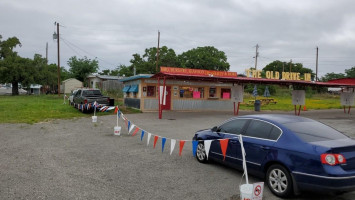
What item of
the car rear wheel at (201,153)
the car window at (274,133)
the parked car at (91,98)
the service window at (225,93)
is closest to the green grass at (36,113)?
the parked car at (91,98)

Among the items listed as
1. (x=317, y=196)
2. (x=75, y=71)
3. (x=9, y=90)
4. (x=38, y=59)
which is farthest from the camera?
(x=9, y=90)

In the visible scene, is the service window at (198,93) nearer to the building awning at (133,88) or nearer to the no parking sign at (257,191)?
the building awning at (133,88)

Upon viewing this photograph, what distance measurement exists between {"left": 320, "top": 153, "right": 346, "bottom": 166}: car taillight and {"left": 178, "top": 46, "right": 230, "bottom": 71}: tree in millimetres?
57122

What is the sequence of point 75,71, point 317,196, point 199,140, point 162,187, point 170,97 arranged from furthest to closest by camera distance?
point 75,71
point 170,97
point 199,140
point 162,187
point 317,196

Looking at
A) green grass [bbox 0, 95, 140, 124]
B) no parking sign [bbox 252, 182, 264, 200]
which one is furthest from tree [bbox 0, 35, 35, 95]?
no parking sign [bbox 252, 182, 264, 200]

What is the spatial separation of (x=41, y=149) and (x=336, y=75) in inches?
4332

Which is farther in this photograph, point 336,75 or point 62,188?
point 336,75

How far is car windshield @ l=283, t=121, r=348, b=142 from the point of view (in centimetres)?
509

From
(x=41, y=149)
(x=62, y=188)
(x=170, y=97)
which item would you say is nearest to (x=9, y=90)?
(x=170, y=97)

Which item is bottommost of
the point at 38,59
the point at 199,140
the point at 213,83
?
the point at 199,140

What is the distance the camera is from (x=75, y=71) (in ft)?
187

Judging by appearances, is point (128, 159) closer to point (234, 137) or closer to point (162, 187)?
point (162, 187)

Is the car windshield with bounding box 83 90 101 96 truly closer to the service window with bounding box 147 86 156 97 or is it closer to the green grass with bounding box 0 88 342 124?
the green grass with bounding box 0 88 342 124

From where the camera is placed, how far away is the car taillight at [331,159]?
14.7ft
